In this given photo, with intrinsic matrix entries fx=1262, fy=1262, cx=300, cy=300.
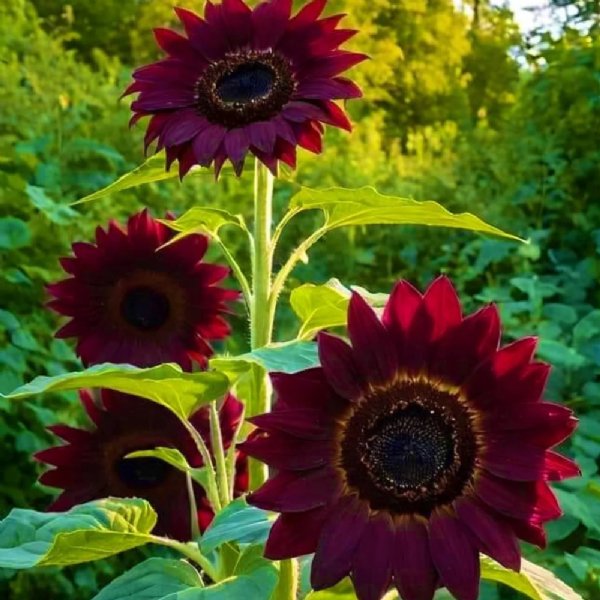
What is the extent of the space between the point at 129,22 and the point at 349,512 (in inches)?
369

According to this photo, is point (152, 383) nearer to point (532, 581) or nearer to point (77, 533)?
point (77, 533)

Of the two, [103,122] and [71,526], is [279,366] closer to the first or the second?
[71,526]

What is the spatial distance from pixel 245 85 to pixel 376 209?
18cm

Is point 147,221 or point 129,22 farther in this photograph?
point 129,22

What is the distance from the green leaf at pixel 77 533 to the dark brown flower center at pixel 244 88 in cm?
38

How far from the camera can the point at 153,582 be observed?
47.5 inches

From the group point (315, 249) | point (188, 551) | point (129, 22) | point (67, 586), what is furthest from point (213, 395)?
point (129, 22)

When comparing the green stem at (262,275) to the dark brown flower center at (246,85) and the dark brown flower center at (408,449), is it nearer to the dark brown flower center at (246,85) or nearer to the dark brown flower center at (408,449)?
the dark brown flower center at (246,85)

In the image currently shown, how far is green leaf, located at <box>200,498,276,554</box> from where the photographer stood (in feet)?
3.24

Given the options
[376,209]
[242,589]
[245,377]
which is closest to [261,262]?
[376,209]

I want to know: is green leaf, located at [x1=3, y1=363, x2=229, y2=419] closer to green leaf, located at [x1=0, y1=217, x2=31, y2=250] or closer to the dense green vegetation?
the dense green vegetation

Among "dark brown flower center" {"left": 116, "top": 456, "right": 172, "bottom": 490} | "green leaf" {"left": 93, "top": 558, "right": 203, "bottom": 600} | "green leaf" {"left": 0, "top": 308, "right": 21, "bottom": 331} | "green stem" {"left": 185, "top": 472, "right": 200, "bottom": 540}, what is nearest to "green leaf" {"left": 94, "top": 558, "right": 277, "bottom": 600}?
"green leaf" {"left": 93, "top": 558, "right": 203, "bottom": 600}

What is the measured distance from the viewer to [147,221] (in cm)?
147

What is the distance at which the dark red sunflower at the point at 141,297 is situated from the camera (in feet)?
4.83
